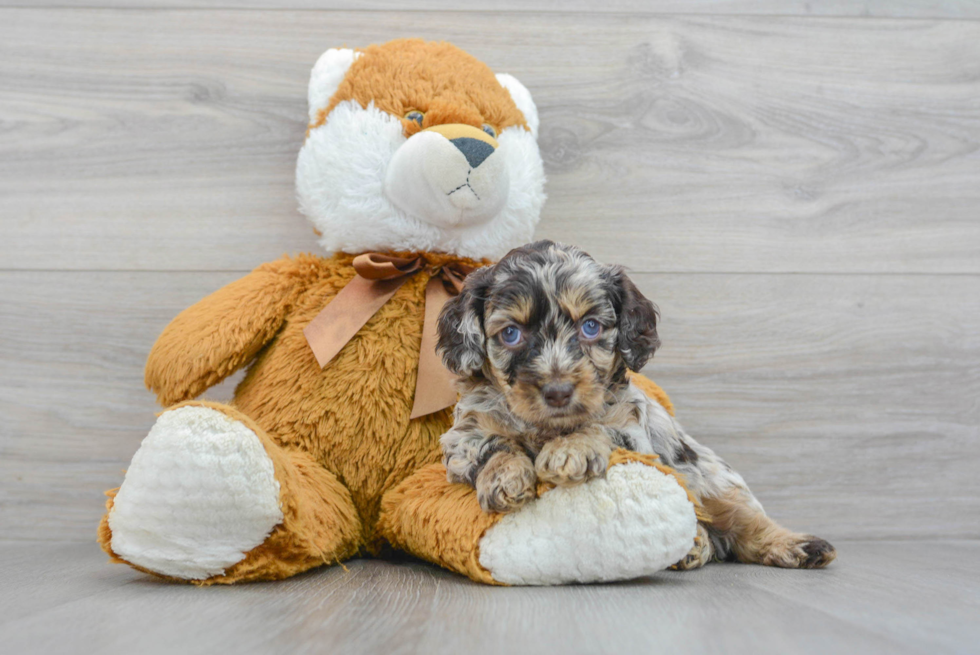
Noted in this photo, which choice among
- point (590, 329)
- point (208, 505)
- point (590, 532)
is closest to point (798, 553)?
point (590, 532)

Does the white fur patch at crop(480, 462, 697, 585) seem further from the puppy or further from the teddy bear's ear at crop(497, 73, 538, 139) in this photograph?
the teddy bear's ear at crop(497, 73, 538, 139)

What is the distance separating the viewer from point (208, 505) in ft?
4.57

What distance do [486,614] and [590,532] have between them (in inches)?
10.7

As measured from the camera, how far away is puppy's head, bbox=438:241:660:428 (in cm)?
143

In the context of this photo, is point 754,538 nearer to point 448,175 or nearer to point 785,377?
point 785,377

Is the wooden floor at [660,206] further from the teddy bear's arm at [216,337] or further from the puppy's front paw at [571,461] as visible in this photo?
the puppy's front paw at [571,461]

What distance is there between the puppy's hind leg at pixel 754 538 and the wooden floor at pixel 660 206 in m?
0.53

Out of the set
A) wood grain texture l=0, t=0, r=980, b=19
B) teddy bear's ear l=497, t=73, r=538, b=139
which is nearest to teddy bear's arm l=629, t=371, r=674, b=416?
teddy bear's ear l=497, t=73, r=538, b=139

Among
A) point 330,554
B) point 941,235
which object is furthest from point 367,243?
point 941,235

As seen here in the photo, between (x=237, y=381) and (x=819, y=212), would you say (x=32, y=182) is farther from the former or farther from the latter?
(x=819, y=212)

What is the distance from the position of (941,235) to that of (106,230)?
106 inches

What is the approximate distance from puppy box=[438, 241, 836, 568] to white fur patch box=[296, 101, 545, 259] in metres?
0.32

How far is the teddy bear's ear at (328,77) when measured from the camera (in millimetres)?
1980

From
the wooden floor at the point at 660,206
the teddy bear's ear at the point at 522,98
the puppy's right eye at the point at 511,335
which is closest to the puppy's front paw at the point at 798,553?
the wooden floor at the point at 660,206
